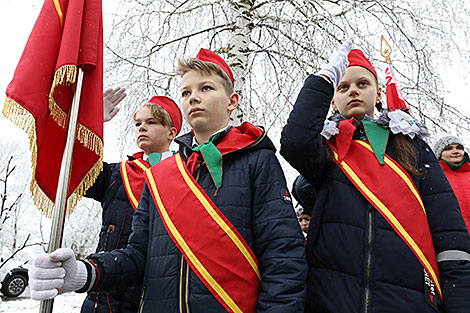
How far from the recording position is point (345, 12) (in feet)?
16.3

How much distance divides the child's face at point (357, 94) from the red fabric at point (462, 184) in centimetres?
179

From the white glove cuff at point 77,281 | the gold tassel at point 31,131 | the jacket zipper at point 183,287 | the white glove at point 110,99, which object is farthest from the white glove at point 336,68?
the white glove at point 110,99

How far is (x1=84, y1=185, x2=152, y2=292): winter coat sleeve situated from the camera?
5.49ft

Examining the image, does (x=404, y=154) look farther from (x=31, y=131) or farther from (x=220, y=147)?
(x=31, y=131)

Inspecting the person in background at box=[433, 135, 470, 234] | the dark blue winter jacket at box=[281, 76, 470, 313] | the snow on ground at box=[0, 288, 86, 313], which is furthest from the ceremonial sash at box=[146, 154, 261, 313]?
the snow on ground at box=[0, 288, 86, 313]

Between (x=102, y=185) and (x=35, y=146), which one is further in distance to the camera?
(x=102, y=185)

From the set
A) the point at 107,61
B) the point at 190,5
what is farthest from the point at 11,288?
the point at 190,5

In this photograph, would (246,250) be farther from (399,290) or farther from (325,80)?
(325,80)

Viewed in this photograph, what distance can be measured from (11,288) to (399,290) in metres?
13.8

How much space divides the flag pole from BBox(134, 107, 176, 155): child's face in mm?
984

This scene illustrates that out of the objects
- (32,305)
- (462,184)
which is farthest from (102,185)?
(32,305)

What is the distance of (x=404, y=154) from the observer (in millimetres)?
1815

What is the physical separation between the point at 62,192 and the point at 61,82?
1.89 ft

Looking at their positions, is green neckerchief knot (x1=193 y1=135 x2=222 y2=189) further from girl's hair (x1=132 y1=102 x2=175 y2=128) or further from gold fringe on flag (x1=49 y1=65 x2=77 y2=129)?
girl's hair (x1=132 y1=102 x2=175 y2=128)
